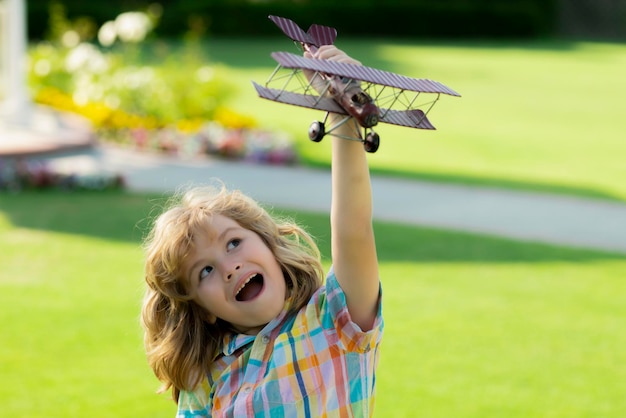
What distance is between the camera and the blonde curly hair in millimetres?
2354

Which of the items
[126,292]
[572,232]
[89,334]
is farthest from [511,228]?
[89,334]

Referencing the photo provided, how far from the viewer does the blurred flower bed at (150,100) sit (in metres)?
10.6

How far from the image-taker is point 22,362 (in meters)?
4.78

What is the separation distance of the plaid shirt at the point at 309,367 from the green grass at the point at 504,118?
6.96 metres

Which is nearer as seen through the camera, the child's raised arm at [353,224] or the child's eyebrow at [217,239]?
the child's raised arm at [353,224]

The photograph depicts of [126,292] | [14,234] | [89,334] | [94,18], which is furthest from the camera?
[94,18]

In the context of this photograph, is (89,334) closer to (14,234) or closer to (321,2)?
(14,234)

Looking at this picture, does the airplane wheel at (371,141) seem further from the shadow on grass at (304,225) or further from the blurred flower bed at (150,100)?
the blurred flower bed at (150,100)

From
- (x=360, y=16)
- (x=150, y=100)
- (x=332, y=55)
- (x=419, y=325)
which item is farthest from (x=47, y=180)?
(x=360, y=16)

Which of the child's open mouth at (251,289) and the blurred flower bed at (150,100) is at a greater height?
the child's open mouth at (251,289)

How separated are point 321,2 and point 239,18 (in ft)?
8.71

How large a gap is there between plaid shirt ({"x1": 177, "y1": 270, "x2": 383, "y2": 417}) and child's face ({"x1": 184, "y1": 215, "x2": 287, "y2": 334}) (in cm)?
5

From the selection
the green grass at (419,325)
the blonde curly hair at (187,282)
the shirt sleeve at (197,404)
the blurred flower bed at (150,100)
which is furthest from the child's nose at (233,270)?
the blurred flower bed at (150,100)

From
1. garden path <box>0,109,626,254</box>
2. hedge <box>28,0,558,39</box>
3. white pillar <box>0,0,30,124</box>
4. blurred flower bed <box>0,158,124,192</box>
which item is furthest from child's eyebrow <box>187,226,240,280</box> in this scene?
hedge <box>28,0,558,39</box>
